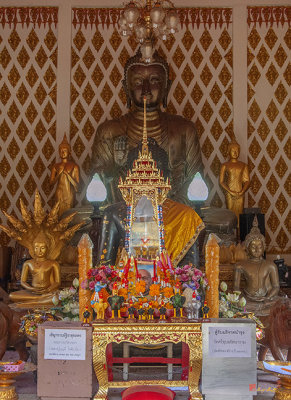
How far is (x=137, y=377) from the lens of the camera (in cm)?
446

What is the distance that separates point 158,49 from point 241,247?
12.2 feet

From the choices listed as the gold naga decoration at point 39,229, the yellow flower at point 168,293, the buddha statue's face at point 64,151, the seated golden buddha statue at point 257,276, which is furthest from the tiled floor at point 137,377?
the buddha statue's face at point 64,151

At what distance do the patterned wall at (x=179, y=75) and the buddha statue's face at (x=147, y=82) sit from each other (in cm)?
61

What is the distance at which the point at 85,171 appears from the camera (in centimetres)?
907

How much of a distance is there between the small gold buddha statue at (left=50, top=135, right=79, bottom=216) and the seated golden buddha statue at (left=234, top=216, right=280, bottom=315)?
3204 mm

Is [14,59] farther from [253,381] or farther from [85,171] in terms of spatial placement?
[253,381]

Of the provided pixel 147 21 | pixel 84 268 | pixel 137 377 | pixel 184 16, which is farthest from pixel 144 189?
pixel 184 16

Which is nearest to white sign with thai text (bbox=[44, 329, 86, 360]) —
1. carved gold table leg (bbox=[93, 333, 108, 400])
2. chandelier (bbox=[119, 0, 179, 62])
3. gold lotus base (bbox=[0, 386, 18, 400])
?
carved gold table leg (bbox=[93, 333, 108, 400])

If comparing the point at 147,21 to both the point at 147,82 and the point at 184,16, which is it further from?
the point at 184,16

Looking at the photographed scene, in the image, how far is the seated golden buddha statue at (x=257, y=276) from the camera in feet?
18.7

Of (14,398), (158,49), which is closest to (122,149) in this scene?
(158,49)

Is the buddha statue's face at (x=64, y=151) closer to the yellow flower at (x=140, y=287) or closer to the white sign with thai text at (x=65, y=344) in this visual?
the yellow flower at (x=140, y=287)

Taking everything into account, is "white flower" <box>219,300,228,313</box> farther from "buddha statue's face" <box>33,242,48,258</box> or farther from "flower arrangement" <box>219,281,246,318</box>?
"buddha statue's face" <box>33,242,48,258</box>

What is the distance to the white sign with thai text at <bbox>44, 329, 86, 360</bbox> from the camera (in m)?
3.74
